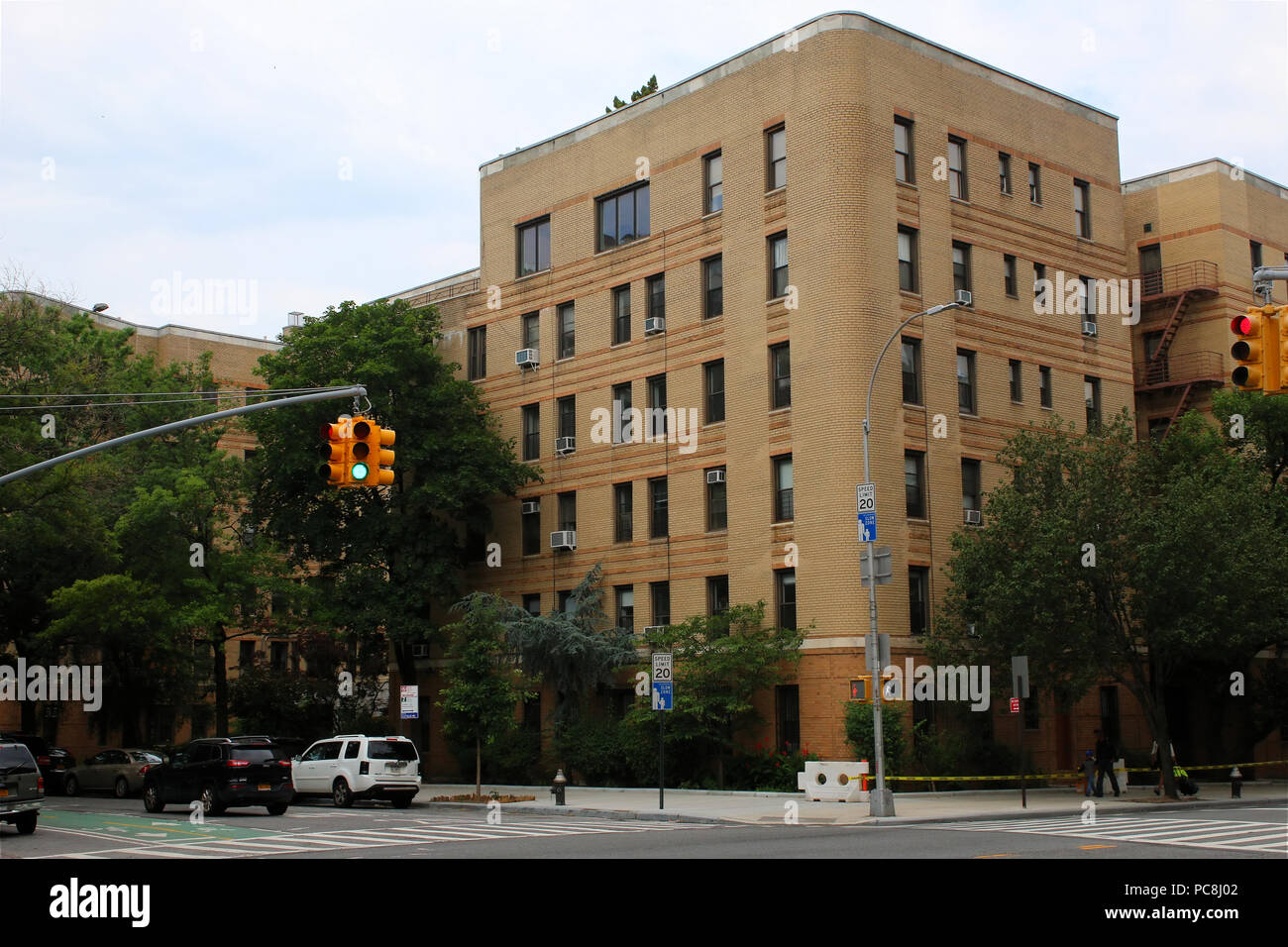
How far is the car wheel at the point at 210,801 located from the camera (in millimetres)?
30469

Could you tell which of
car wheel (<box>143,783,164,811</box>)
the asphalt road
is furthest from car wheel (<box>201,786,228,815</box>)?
car wheel (<box>143,783,164,811</box>)

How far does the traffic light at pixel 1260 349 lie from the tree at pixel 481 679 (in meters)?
23.4

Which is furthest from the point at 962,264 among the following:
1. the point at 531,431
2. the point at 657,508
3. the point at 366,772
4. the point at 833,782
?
the point at 366,772

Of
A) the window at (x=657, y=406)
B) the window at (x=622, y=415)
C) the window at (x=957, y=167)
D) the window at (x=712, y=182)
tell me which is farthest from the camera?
the window at (x=622, y=415)

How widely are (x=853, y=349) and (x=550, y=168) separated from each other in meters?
15.5

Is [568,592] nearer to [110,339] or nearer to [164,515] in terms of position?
[164,515]

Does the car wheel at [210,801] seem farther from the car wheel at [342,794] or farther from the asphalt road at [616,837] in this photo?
the car wheel at [342,794]

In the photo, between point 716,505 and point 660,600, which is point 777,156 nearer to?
point 716,505

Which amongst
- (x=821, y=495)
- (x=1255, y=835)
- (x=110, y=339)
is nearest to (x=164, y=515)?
(x=110, y=339)

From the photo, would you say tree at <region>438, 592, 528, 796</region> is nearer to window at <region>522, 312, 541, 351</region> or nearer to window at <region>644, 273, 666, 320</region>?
window at <region>522, 312, 541, 351</region>

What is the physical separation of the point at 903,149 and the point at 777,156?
372 centimetres

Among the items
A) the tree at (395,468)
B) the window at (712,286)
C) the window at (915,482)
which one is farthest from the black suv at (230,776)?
the window at (712,286)

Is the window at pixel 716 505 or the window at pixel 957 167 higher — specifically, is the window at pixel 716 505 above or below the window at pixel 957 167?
below
